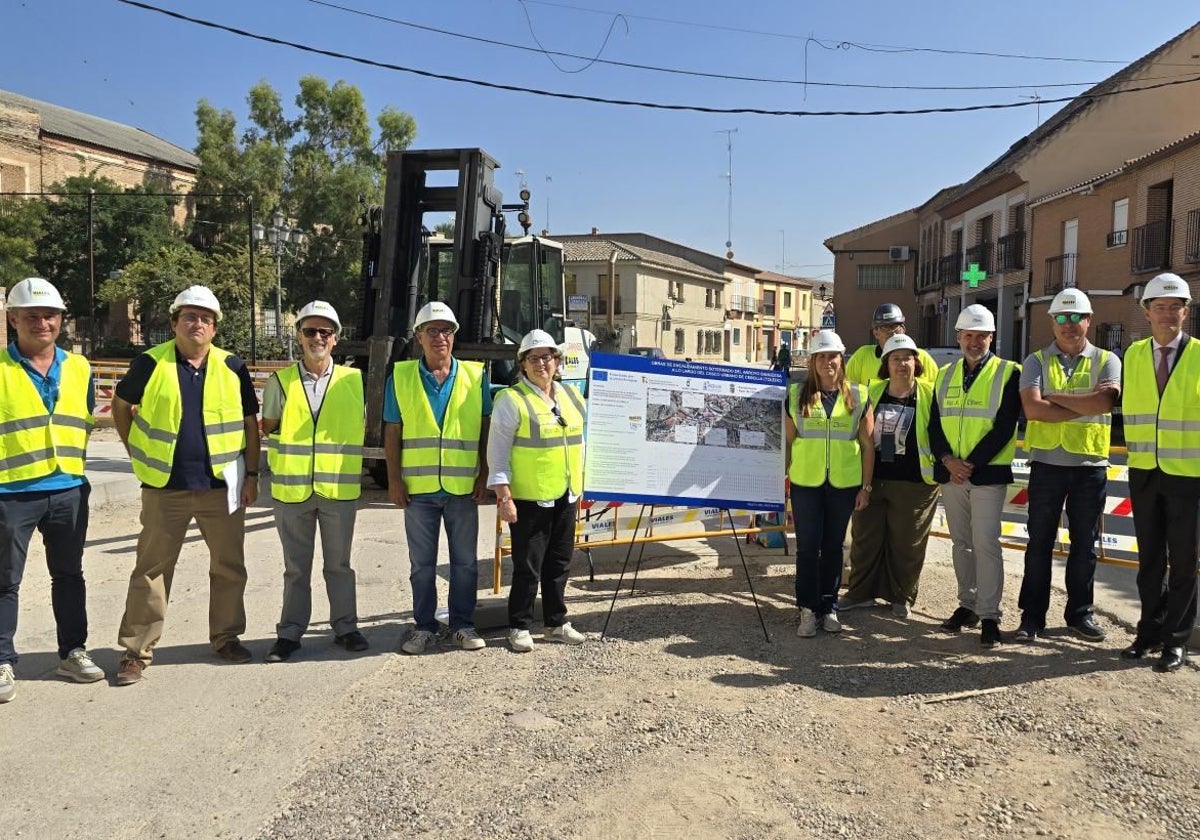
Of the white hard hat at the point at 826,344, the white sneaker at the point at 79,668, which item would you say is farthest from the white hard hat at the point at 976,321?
the white sneaker at the point at 79,668

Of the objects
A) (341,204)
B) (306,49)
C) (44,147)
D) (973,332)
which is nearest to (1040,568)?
(973,332)

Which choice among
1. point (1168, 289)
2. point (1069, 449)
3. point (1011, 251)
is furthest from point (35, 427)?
point (1011, 251)

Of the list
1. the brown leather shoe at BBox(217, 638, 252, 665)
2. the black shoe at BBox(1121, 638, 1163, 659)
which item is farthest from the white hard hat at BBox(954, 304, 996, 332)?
the brown leather shoe at BBox(217, 638, 252, 665)

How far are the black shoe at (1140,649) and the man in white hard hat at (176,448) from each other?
5.22 m

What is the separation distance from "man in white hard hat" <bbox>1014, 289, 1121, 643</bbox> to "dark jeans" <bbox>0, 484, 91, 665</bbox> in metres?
5.47

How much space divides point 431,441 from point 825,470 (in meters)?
2.44

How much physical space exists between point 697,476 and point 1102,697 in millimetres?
2646

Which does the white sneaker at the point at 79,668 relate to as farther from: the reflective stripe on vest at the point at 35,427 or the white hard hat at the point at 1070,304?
the white hard hat at the point at 1070,304

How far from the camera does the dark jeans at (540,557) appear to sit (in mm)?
5551

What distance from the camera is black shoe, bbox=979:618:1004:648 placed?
18.5 ft

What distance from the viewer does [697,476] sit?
20.4ft

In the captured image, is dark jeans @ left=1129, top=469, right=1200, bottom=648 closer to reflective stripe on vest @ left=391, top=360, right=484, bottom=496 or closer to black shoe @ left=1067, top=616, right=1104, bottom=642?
black shoe @ left=1067, top=616, right=1104, bottom=642

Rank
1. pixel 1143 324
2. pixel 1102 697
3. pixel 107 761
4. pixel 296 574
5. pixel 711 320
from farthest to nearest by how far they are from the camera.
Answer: pixel 711 320
pixel 1143 324
pixel 296 574
pixel 1102 697
pixel 107 761

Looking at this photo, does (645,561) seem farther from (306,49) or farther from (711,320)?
(711,320)
